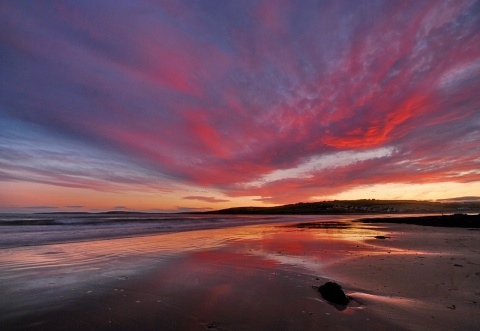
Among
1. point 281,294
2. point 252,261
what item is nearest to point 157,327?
point 281,294

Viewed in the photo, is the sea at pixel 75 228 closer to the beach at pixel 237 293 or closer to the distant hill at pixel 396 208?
the beach at pixel 237 293

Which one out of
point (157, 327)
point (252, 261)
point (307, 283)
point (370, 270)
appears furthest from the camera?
point (252, 261)

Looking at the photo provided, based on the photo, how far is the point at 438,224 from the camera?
28891mm

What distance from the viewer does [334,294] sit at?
5562 mm

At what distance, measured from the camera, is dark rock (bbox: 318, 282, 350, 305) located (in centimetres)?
542

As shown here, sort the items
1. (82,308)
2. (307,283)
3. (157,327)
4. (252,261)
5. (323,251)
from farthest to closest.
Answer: (323,251) → (252,261) → (307,283) → (82,308) → (157,327)

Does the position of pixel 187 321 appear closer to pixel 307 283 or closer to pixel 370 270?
pixel 307 283

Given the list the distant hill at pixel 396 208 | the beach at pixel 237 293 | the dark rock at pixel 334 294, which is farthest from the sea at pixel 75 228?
the distant hill at pixel 396 208

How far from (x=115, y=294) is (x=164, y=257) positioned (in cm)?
523

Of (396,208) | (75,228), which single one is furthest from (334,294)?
(396,208)

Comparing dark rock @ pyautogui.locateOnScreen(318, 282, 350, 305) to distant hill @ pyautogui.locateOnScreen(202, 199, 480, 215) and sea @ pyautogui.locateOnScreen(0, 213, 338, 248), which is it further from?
distant hill @ pyautogui.locateOnScreen(202, 199, 480, 215)

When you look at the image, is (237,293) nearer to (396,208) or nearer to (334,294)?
(334,294)

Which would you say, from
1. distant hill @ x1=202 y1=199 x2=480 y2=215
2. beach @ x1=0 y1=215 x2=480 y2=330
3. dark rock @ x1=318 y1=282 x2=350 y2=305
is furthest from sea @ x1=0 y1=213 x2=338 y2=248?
distant hill @ x1=202 y1=199 x2=480 y2=215

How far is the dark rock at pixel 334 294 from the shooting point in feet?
17.8
